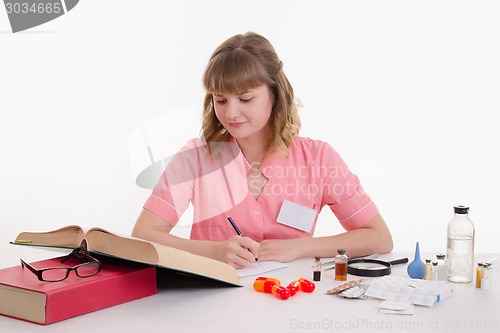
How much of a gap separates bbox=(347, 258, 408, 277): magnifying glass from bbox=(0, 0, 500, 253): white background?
204 centimetres

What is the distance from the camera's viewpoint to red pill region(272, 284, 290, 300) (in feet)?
4.22

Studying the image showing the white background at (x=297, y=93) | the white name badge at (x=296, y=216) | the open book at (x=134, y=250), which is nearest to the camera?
the open book at (x=134, y=250)

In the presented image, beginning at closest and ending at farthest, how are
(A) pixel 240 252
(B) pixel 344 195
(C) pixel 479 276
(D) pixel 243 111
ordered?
(C) pixel 479 276 < (A) pixel 240 252 < (D) pixel 243 111 < (B) pixel 344 195

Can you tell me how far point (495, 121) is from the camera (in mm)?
3582

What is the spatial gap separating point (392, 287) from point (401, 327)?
0.22 m

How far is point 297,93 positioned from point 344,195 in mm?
1672

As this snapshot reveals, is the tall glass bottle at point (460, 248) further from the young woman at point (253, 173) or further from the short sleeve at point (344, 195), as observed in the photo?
the short sleeve at point (344, 195)

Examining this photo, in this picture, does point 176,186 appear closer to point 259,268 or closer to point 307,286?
point 259,268

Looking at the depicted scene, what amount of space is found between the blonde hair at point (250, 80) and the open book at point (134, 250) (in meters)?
0.69

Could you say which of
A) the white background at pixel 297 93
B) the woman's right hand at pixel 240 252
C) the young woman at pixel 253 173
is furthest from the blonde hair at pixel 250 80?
the white background at pixel 297 93

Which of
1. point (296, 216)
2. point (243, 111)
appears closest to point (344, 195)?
point (296, 216)

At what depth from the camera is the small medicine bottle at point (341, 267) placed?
145 cm

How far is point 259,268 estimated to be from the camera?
156cm

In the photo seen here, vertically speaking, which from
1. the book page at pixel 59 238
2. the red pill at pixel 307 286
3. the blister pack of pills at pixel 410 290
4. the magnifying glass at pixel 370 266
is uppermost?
the book page at pixel 59 238
